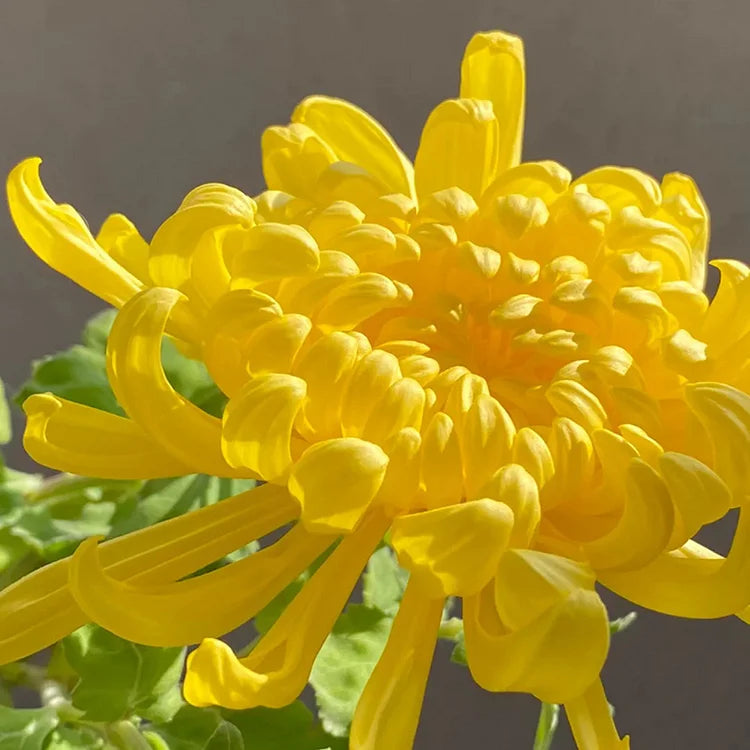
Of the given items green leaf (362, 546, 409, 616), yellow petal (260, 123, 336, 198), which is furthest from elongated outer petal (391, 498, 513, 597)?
green leaf (362, 546, 409, 616)

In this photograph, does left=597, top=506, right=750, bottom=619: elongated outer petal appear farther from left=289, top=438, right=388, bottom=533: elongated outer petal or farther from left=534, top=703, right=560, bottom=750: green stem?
left=534, top=703, right=560, bottom=750: green stem

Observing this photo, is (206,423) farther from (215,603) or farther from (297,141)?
(297,141)

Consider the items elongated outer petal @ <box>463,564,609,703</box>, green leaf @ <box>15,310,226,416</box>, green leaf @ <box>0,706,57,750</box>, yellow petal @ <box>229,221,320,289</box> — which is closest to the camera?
elongated outer petal @ <box>463,564,609,703</box>

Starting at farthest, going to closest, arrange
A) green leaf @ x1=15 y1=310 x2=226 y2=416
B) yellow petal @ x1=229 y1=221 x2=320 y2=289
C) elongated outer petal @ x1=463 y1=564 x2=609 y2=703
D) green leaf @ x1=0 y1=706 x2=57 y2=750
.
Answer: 1. green leaf @ x1=15 y1=310 x2=226 y2=416
2. green leaf @ x1=0 y1=706 x2=57 y2=750
3. yellow petal @ x1=229 y1=221 x2=320 y2=289
4. elongated outer petal @ x1=463 y1=564 x2=609 y2=703

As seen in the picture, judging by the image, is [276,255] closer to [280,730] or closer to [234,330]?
[234,330]

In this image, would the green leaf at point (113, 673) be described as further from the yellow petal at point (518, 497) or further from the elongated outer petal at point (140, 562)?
the yellow petal at point (518, 497)

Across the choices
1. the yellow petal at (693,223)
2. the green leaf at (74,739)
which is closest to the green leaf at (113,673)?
the green leaf at (74,739)

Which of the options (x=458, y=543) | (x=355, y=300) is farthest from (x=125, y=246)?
(x=458, y=543)

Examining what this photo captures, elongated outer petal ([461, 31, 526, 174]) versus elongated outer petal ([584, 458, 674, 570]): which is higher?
elongated outer petal ([461, 31, 526, 174])
